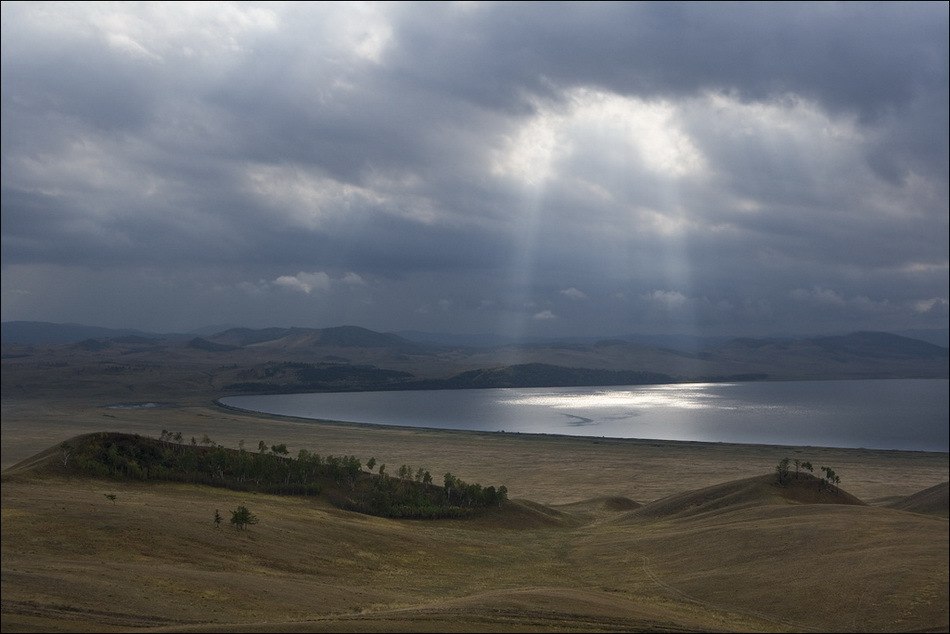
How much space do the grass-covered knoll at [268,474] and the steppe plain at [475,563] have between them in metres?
2.01

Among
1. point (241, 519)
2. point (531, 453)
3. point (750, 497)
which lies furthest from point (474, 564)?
point (531, 453)

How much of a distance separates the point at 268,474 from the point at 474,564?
28125mm

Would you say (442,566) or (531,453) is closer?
(442,566)

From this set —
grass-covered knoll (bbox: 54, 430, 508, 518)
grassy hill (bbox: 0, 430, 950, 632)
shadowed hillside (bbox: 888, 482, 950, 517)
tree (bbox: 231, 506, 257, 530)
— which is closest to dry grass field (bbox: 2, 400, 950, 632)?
grassy hill (bbox: 0, 430, 950, 632)

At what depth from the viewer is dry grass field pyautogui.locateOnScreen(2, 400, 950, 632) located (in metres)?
26.0

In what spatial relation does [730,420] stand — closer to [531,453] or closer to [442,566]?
[531,453]

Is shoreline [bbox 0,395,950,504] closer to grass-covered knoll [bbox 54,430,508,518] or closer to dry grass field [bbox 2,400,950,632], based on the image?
dry grass field [bbox 2,400,950,632]

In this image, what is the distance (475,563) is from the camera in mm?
44906

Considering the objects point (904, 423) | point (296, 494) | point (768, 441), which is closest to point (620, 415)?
point (768, 441)

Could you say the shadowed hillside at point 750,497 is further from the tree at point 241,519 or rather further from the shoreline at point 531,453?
the tree at point 241,519

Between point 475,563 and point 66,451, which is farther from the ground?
point 66,451

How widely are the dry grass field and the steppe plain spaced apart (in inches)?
5.3

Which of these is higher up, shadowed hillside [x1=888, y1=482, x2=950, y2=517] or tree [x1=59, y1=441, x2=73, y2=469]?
shadowed hillside [x1=888, y1=482, x2=950, y2=517]

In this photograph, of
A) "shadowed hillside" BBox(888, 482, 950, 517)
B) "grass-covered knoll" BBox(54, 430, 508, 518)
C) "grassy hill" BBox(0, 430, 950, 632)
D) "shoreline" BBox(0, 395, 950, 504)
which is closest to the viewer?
"grassy hill" BBox(0, 430, 950, 632)
